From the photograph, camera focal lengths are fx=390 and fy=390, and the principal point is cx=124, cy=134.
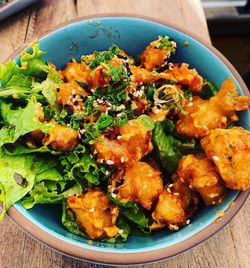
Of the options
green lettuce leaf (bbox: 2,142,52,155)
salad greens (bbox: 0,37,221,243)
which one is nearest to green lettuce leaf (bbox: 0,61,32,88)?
salad greens (bbox: 0,37,221,243)

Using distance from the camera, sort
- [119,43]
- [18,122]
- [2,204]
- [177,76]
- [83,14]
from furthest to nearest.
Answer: [83,14], [119,43], [177,76], [18,122], [2,204]

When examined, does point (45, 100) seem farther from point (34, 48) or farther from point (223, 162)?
point (223, 162)

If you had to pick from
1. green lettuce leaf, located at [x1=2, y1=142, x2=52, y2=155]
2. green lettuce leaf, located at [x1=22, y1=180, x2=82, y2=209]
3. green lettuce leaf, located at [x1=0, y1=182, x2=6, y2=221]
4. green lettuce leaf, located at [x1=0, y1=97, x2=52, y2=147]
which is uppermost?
green lettuce leaf, located at [x1=0, y1=97, x2=52, y2=147]

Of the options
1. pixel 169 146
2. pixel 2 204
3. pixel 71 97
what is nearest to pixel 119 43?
pixel 71 97

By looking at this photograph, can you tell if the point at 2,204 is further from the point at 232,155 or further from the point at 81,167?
the point at 232,155

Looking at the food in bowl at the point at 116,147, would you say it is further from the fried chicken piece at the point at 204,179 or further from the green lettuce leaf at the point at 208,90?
the green lettuce leaf at the point at 208,90

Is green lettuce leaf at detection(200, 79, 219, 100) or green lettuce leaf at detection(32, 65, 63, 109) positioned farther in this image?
green lettuce leaf at detection(200, 79, 219, 100)

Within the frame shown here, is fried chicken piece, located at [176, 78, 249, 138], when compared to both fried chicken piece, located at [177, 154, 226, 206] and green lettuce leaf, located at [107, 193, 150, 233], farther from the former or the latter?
green lettuce leaf, located at [107, 193, 150, 233]
